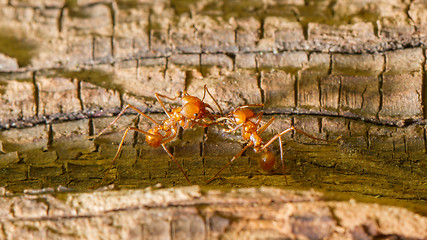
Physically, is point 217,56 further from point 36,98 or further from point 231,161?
point 36,98

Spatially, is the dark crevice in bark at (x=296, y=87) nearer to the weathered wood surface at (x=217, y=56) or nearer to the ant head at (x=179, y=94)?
the weathered wood surface at (x=217, y=56)

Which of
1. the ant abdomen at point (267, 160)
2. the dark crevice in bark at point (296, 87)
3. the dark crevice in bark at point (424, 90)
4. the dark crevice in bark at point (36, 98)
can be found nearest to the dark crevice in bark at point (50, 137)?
the dark crevice in bark at point (36, 98)

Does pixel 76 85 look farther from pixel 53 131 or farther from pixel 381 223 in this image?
pixel 381 223

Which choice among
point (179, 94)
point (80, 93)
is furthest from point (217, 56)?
point (80, 93)

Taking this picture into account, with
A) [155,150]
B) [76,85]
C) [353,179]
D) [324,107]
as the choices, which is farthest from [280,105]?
[76,85]

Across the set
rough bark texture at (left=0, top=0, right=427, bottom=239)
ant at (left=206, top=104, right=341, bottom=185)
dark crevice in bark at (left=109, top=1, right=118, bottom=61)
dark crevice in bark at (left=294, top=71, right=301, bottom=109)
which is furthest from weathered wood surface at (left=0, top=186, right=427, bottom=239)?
dark crevice in bark at (left=109, top=1, right=118, bottom=61)
